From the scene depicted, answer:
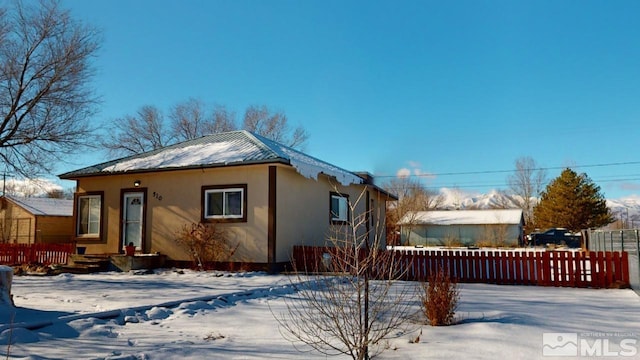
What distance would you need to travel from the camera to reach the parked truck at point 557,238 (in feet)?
124

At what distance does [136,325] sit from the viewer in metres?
6.41

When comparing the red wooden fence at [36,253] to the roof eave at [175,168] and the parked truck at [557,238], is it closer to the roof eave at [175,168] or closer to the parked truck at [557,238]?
the roof eave at [175,168]

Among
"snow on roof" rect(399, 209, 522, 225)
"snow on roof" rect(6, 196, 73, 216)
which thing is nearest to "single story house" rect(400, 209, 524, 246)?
"snow on roof" rect(399, 209, 522, 225)

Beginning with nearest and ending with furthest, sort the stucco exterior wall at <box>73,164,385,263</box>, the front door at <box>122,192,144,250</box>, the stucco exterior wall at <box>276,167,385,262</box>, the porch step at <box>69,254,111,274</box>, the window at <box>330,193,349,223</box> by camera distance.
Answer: the stucco exterior wall at <box>73,164,385,263</box>, the stucco exterior wall at <box>276,167,385,262</box>, the porch step at <box>69,254,111,274</box>, the front door at <box>122,192,144,250</box>, the window at <box>330,193,349,223</box>

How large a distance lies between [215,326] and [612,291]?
867 centimetres

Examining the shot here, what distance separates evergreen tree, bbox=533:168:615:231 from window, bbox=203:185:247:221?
1452 inches

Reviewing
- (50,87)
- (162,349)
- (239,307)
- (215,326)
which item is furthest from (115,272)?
Result: (162,349)

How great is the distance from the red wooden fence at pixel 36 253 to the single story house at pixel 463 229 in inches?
1140

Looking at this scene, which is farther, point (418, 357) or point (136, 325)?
point (136, 325)

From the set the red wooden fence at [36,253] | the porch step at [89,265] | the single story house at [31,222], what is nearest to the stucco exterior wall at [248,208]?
the red wooden fence at [36,253]

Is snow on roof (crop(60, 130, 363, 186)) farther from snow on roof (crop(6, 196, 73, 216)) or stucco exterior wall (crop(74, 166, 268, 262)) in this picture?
snow on roof (crop(6, 196, 73, 216))

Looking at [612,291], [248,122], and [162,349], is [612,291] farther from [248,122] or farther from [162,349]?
[248,122]

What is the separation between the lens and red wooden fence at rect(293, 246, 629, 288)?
10945 millimetres

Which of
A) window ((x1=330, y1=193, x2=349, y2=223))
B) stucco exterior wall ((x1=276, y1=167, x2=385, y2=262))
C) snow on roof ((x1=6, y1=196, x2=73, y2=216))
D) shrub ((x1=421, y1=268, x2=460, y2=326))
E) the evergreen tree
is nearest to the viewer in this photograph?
shrub ((x1=421, y1=268, x2=460, y2=326))
